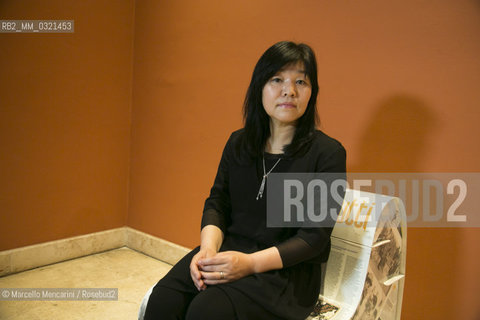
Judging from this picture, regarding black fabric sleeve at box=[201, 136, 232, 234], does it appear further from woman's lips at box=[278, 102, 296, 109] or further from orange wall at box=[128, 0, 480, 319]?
orange wall at box=[128, 0, 480, 319]

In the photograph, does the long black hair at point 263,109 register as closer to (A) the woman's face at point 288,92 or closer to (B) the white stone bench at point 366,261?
(A) the woman's face at point 288,92

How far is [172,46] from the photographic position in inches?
97.3

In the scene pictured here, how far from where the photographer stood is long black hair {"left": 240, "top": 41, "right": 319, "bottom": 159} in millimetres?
1188

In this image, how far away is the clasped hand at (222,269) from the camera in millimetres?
1054

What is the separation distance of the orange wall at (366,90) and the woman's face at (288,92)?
1.78 feet

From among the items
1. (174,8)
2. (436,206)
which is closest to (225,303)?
(436,206)

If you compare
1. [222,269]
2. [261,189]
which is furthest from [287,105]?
[222,269]

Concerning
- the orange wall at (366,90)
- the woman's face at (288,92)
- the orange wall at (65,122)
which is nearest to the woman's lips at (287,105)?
the woman's face at (288,92)

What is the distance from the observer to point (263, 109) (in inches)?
52.1

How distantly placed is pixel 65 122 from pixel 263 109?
1640mm

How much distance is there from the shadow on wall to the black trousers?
0.96 meters

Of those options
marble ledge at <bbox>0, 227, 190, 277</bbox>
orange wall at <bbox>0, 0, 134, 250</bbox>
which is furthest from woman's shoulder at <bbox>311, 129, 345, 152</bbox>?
orange wall at <bbox>0, 0, 134, 250</bbox>

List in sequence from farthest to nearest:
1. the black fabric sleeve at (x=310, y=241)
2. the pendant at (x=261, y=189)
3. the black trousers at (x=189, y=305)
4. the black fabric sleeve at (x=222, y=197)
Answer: the black fabric sleeve at (x=222, y=197) → the pendant at (x=261, y=189) → the black fabric sleeve at (x=310, y=241) → the black trousers at (x=189, y=305)

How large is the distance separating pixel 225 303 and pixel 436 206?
987mm
